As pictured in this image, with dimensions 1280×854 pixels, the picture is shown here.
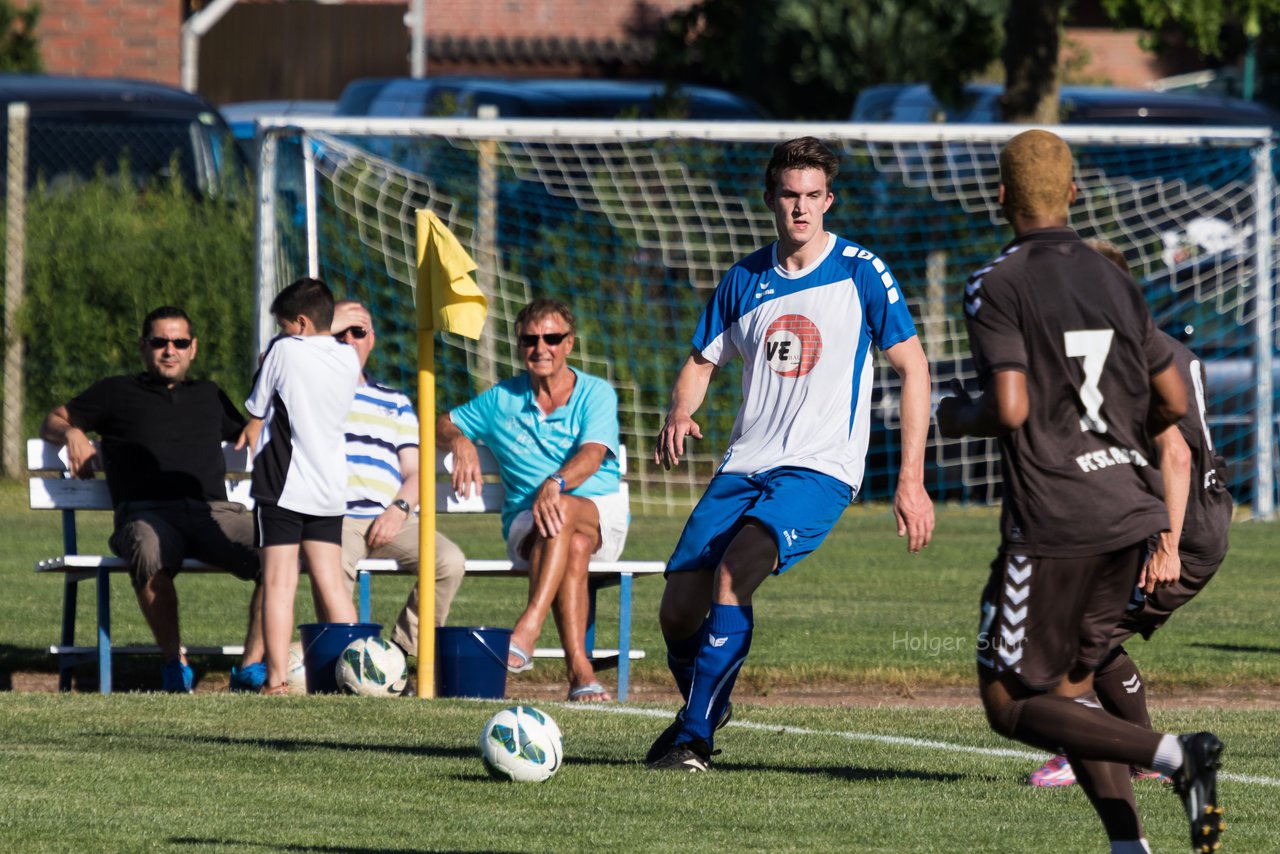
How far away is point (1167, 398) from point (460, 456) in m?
5.00

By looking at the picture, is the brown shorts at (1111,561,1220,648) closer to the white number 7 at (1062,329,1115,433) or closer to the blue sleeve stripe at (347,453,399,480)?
the white number 7 at (1062,329,1115,433)

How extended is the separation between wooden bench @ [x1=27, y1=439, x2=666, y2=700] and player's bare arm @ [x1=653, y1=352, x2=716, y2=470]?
2.58 meters

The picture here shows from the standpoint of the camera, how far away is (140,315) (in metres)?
17.2

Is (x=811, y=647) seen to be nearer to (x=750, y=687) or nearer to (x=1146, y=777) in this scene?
(x=750, y=687)

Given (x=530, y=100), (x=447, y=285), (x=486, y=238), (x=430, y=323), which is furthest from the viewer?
(x=530, y=100)

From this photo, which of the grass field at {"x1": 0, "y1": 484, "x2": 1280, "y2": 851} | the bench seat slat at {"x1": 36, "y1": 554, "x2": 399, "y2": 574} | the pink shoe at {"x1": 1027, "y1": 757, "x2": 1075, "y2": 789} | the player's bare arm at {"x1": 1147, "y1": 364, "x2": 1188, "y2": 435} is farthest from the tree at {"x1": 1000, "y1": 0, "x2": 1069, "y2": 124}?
the player's bare arm at {"x1": 1147, "y1": 364, "x2": 1188, "y2": 435}

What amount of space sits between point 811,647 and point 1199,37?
26.9 ft

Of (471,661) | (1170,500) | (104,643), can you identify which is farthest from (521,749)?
(104,643)

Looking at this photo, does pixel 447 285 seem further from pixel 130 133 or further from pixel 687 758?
pixel 130 133

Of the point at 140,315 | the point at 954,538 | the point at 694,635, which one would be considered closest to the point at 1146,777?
the point at 694,635

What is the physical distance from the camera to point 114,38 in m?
26.8

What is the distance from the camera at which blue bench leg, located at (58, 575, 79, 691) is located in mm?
9852

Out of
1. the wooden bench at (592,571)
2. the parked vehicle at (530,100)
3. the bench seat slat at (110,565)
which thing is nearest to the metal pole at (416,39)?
the parked vehicle at (530,100)

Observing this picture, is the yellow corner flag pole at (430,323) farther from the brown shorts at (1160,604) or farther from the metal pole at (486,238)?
A: the metal pole at (486,238)
